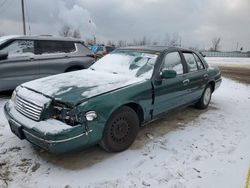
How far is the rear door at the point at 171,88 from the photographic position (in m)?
4.24

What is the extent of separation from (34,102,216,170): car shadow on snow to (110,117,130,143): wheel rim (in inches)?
10.7

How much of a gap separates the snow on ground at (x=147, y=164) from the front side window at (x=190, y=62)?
1.44m

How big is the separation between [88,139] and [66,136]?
319 millimetres

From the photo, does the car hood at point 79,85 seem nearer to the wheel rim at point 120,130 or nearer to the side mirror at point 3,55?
the wheel rim at point 120,130

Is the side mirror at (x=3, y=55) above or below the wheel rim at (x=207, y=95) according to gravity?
above

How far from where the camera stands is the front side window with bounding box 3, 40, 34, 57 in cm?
629

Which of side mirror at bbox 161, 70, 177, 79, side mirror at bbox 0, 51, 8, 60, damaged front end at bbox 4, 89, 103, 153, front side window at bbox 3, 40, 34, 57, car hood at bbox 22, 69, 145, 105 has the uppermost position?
front side window at bbox 3, 40, 34, 57

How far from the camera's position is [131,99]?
3.65 m

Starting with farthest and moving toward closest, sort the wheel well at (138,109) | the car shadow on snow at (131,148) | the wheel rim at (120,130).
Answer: the wheel well at (138,109), the wheel rim at (120,130), the car shadow on snow at (131,148)

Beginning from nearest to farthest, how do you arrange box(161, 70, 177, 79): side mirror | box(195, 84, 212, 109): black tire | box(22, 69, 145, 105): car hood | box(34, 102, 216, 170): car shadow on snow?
box(22, 69, 145, 105): car hood → box(34, 102, 216, 170): car shadow on snow → box(161, 70, 177, 79): side mirror → box(195, 84, 212, 109): black tire

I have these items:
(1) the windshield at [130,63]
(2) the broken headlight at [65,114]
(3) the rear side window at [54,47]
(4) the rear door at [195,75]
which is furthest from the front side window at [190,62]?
(3) the rear side window at [54,47]

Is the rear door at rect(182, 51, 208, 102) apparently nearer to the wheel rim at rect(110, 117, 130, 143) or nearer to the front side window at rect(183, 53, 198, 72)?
the front side window at rect(183, 53, 198, 72)

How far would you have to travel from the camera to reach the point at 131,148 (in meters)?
3.89

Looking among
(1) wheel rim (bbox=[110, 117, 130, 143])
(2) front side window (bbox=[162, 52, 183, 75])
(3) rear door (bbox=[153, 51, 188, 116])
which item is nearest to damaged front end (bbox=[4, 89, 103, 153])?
(1) wheel rim (bbox=[110, 117, 130, 143])
